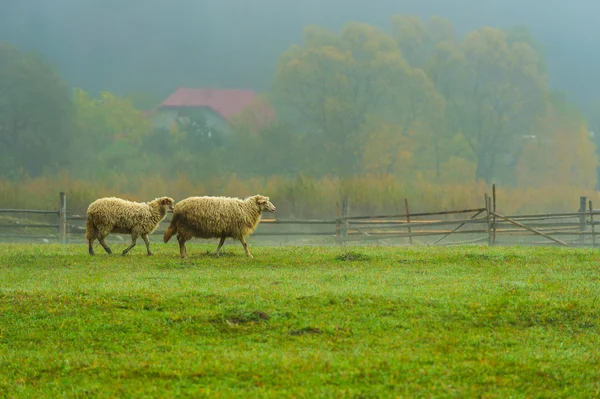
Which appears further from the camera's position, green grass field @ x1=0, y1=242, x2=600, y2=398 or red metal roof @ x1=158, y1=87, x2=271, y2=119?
red metal roof @ x1=158, y1=87, x2=271, y2=119

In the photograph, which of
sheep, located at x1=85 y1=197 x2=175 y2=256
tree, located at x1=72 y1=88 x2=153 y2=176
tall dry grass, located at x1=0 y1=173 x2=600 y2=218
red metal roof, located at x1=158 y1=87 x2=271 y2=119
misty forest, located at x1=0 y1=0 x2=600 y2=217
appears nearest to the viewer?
sheep, located at x1=85 y1=197 x2=175 y2=256

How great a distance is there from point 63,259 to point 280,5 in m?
91.9

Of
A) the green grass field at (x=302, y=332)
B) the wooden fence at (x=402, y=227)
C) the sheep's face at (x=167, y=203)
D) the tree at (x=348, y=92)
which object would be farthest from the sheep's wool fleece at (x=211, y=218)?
the tree at (x=348, y=92)

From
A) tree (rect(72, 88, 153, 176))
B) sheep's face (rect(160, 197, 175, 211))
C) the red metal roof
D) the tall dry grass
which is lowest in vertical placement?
sheep's face (rect(160, 197, 175, 211))

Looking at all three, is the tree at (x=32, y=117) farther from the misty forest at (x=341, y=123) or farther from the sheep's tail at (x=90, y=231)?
the sheep's tail at (x=90, y=231)

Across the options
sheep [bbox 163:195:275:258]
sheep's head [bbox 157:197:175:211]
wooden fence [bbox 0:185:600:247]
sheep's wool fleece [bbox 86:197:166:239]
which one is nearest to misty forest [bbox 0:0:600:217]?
wooden fence [bbox 0:185:600:247]

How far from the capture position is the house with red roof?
73125 millimetres

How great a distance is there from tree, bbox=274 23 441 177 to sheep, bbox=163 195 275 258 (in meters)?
48.0

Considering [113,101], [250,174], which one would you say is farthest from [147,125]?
[250,174]

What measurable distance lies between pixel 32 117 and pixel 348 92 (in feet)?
79.4

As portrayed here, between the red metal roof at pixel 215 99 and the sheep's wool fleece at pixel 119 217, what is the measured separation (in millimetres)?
58346

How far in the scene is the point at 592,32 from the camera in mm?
104312

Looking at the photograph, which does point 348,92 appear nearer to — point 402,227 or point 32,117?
point 32,117

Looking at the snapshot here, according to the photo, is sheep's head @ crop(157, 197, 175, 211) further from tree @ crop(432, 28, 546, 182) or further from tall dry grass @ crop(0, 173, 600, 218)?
tree @ crop(432, 28, 546, 182)
